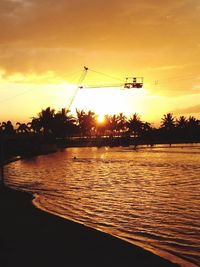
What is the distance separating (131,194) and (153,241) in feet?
35.1

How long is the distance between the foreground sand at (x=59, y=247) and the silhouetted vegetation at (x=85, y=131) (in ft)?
198

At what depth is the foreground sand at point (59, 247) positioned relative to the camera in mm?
Answer: 9570

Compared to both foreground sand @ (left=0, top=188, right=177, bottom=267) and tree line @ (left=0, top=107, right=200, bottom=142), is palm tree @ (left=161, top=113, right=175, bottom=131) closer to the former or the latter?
tree line @ (left=0, top=107, right=200, bottom=142)

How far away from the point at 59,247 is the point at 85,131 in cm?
13344

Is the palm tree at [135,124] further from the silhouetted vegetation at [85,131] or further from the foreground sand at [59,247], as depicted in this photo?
the foreground sand at [59,247]

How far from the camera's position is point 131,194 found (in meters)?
23.7

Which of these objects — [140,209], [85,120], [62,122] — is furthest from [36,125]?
[140,209]

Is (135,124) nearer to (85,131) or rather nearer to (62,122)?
(85,131)

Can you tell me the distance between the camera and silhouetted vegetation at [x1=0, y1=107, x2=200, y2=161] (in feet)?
290

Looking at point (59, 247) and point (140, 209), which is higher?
point (59, 247)

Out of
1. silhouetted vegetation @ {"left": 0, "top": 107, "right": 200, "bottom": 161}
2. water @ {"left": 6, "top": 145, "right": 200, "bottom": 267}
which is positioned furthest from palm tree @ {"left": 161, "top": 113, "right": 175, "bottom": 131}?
water @ {"left": 6, "top": 145, "right": 200, "bottom": 267}

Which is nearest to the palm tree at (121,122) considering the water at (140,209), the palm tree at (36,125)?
the palm tree at (36,125)

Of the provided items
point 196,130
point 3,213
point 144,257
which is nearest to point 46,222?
point 3,213

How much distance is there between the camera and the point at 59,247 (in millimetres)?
10797
